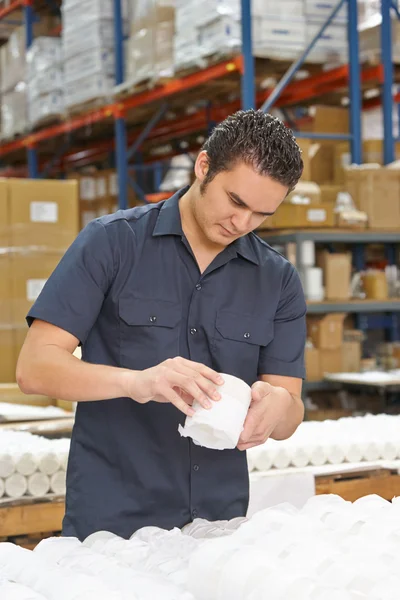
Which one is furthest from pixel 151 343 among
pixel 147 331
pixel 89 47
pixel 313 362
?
pixel 89 47

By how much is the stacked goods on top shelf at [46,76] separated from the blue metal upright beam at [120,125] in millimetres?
841

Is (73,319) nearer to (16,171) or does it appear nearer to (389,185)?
(389,185)

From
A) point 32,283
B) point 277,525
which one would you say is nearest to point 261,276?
point 277,525

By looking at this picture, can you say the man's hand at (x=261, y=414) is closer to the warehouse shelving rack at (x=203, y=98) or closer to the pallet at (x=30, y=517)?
the pallet at (x=30, y=517)

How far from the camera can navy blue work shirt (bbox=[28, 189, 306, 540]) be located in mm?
2100

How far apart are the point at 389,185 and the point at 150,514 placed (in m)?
5.30

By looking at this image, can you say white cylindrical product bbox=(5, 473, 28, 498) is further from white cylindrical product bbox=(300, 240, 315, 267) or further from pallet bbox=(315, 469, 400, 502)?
white cylindrical product bbox=(300, 240, 315, 267)

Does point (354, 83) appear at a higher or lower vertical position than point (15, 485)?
higher

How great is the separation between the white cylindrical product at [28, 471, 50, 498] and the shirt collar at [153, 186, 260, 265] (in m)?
1.33

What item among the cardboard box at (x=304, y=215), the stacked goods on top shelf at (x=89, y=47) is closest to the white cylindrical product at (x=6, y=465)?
the cardboard box at (x=304, y=215)

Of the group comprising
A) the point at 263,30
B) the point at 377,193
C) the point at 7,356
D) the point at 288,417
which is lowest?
the point at 7,356

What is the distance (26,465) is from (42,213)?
259 cm

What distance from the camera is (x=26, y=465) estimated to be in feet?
10.2

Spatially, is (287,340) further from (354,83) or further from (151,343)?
(354,83)
